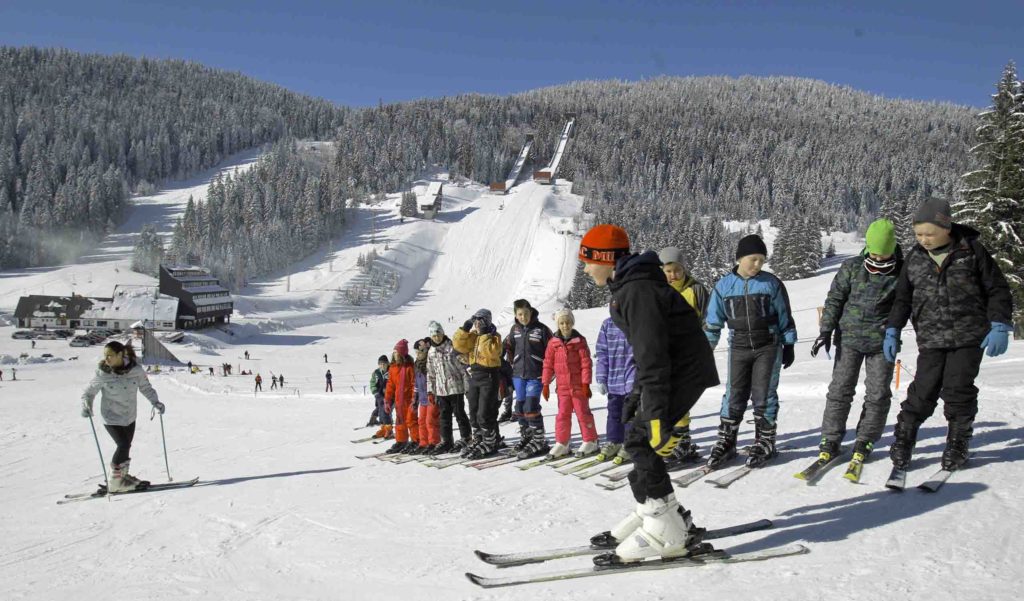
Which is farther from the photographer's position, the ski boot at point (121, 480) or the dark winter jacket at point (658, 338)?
the ski boot at point (121, 480)

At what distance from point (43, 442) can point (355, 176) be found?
12259 centimetres

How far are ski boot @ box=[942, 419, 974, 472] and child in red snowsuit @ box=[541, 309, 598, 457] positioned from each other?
327 cm

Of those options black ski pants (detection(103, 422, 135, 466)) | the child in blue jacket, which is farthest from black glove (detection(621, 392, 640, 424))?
black ski pants (detection(103, 422, 135, 466))

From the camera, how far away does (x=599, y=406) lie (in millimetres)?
11992

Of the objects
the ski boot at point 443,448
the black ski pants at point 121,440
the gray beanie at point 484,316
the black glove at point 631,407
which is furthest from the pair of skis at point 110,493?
the black glove at point 631,407

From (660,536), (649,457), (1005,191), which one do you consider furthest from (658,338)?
(1005,191)

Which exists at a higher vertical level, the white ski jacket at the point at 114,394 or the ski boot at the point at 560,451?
the white ski jacket at the point at 114,394

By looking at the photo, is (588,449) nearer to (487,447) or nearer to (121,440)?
(487,447)

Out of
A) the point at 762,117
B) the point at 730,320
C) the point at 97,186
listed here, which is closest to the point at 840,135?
the point at 762,117

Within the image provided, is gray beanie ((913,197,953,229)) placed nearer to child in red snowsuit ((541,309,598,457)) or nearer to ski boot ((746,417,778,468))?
ski boot ((746,417,778,468))

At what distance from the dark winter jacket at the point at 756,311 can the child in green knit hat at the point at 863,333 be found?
1.06ft

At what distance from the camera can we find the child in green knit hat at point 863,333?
500 cm

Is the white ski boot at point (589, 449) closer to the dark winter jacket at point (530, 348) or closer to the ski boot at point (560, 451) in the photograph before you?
the ski boot at point (560, 451)

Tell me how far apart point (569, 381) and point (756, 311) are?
7.54ft
